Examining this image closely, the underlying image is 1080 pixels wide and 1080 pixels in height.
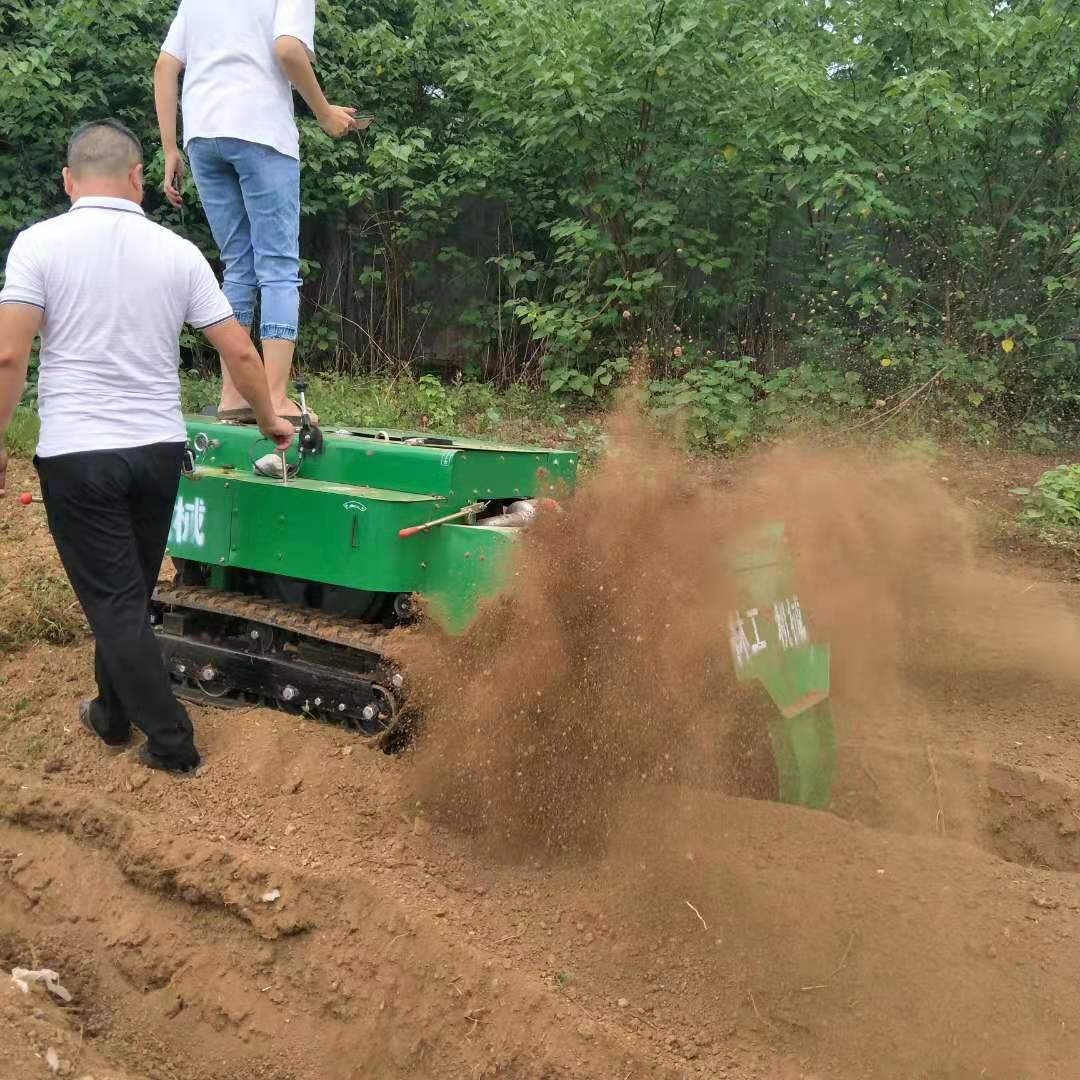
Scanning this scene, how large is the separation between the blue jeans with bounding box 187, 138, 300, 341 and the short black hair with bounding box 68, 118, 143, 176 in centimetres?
82

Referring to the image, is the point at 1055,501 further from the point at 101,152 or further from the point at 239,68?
the point at 101,152

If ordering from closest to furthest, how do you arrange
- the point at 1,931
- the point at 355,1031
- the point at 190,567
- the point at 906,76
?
the point at 355,1031 < the point at 1,931 < the point at 190,567 < the point at 906,76

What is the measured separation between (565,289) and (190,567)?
6212 millimetres

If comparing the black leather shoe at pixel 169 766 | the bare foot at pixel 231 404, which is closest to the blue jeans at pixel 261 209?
the bare foot at pixel 231 404

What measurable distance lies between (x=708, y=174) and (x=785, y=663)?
262 inches

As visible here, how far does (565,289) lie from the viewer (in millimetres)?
9891

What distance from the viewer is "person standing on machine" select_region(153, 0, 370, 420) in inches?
165

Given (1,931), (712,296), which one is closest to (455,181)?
(712,296)

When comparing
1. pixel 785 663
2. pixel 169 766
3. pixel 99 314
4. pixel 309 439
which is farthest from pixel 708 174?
pixel 169 766

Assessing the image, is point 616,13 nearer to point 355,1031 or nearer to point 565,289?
point 565,289

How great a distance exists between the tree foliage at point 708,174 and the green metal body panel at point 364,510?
198 inches

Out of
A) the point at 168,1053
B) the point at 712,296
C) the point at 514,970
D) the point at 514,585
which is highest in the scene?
the point at 712,296

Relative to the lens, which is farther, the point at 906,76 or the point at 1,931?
the point at 906,76

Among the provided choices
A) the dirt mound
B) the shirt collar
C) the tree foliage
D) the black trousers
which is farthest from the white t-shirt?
the tree foliage
